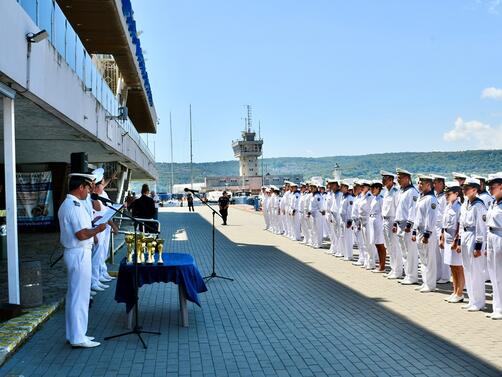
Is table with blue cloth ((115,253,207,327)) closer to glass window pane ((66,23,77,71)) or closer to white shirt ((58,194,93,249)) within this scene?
white shirt ((58,194,93,249))

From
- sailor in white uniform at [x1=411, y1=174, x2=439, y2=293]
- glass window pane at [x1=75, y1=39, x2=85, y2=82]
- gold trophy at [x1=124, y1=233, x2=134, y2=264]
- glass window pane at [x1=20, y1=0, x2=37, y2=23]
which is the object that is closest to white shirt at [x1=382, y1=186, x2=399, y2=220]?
sailor in white uniform at [x1=411, y1=174, x2=439, y2=293]

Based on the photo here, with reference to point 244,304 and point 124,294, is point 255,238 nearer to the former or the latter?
point 244,304

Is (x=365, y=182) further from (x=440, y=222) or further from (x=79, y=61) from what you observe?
(x=79, y=61)

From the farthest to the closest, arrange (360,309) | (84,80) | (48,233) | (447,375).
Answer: (48,233) → (84,80) → (360,309) → (447,375)

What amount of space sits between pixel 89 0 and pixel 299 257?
9.29 metres

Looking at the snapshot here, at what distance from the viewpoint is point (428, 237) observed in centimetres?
1012

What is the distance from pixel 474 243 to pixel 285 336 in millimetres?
3462

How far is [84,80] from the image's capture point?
12039 millimetres

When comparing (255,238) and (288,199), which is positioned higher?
(288,199)

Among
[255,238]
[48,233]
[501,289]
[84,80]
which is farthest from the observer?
[48,233]

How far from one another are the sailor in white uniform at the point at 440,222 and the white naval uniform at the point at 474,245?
1.47 m

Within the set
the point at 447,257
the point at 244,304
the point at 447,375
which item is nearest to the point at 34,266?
A: the point at 244,304

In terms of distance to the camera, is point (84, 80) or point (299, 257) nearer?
point (84, 80)

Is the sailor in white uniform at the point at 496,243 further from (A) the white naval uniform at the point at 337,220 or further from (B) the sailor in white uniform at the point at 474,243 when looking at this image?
(A) the white naval uniform at the point at 337,220
